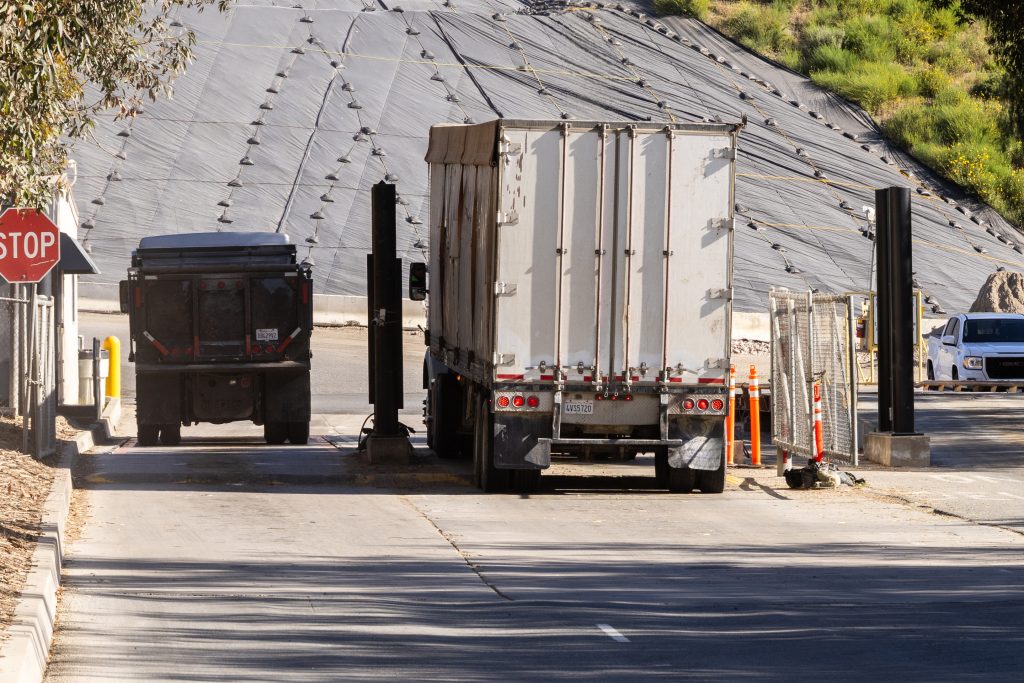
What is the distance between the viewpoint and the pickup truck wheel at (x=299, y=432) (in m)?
22.8

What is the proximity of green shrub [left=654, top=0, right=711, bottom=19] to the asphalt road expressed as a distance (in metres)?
53.2

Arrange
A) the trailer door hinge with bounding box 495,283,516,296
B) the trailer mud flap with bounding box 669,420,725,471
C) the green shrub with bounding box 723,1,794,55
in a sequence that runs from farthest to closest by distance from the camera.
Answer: the green shrub with bounding box 723,1,794,55, the trailer mud flap with bounding box 669,420,725,471, the trailer door hinge with bounding box 495,283,516,296

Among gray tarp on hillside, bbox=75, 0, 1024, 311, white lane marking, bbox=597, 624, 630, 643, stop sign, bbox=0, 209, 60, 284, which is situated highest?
gray tarp on hillside, bbox=75, 0, 1024, 311

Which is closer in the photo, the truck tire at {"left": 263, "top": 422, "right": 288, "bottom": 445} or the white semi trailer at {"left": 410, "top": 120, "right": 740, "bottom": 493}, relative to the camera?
the white semi trailer at {"left": 410, "top": 120, "right": 740, "bottom": 493}

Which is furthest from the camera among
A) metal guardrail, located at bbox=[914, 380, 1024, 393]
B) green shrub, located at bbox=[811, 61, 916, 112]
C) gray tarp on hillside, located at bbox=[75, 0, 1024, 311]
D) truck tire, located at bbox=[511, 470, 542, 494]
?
green shrub, located at bbox=[811, 61, 916, 112]

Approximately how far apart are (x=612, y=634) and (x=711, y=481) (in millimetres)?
7672

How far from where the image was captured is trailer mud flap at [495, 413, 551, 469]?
16047mm

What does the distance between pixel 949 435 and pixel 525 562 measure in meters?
13.4

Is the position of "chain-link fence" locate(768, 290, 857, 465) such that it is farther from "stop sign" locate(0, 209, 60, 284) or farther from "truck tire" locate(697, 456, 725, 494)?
"stop sign" locate(0, 209, 60, 284)

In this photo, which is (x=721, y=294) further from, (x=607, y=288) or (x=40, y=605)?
(x=40, y=605)

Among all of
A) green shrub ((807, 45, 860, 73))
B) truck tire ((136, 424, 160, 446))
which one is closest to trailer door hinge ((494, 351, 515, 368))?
truck tire ((136, 424, 160, 446))

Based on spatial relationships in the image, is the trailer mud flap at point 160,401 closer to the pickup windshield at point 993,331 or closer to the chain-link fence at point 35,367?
the chain-link fence at point 35,367

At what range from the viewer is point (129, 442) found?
24016 mm

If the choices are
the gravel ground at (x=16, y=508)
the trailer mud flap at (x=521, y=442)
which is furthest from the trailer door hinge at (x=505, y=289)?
the gravel ground at (x=16, y=508)
